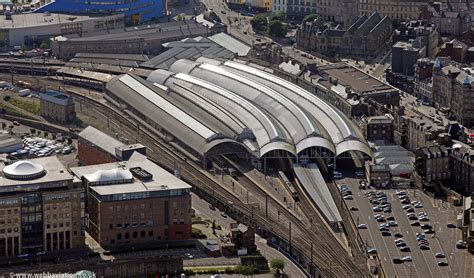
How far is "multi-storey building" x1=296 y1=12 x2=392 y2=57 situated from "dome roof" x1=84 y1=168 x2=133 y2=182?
3616 centimetres

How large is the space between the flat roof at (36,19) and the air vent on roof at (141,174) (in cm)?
3650

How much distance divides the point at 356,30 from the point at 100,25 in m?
18.2

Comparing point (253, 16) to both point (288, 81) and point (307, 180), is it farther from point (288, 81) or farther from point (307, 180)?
point (307, 180)

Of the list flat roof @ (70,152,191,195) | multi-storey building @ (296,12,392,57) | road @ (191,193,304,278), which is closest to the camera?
road @ (191,193,304,278)

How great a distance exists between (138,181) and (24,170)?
5019 millimetres

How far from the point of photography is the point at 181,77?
265 feet

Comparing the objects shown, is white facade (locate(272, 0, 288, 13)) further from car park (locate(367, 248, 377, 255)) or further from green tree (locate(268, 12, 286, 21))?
car park (locate(367, 248, 377, 255))

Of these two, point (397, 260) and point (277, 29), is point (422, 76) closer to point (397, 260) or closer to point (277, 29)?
point (277, 29)

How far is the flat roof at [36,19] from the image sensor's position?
94.6 metres

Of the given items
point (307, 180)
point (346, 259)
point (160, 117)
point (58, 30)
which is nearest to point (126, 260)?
point (346, 259)

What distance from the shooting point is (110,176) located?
58656 millimetres

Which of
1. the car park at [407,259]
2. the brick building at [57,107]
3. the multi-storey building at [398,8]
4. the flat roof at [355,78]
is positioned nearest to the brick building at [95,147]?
the brick building at [57,107]

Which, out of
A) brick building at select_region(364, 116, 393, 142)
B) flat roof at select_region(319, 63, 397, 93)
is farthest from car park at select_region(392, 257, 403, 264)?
flat roof at select_region(319, 63, 397, 93)

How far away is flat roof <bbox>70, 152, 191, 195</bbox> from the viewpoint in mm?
57500
